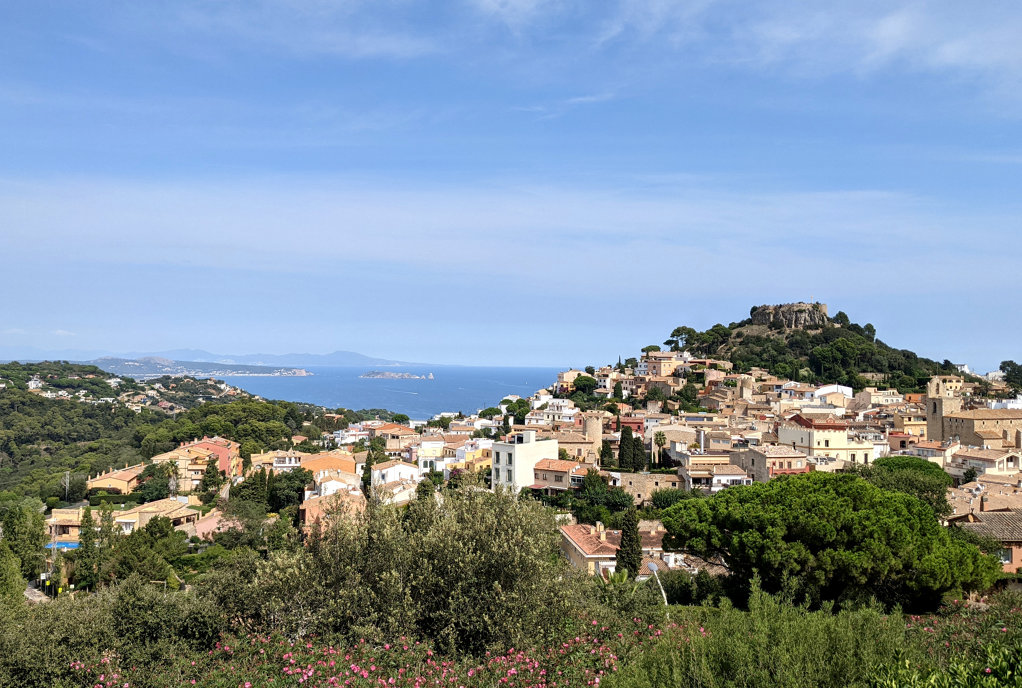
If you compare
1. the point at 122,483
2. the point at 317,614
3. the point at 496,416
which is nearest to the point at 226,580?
the point at 317,614

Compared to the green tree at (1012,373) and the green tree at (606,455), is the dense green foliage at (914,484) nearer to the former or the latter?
the green tree at (606,455)

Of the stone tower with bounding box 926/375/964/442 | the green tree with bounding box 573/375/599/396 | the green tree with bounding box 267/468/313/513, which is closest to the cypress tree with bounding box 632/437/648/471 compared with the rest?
the green tree with bounding box 267/468/313/513

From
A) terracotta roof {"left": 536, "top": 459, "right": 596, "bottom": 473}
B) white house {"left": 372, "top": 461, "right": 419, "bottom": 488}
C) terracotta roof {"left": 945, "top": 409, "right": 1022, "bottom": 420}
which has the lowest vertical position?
white house {"left": 372, "top": 461, "right": 419, "bottom": 488}

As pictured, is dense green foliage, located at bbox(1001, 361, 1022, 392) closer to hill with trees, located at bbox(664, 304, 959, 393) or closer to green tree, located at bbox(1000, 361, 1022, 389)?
green tree, located at bbox(1000, 361, 1022, 389)

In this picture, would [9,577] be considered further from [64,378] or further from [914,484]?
[64,378]

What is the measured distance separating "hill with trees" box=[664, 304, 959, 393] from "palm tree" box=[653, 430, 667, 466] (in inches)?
1085

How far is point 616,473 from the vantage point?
33094 mm

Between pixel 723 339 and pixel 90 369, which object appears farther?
pixel 90 369

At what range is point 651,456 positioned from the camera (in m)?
37.5

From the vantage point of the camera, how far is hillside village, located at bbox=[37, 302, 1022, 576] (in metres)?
26.5

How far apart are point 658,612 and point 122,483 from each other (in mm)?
38816

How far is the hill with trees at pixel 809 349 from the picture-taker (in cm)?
6362

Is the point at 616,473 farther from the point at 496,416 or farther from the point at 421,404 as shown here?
the point at 421,404

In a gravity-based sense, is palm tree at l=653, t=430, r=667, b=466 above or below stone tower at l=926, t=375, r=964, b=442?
below
